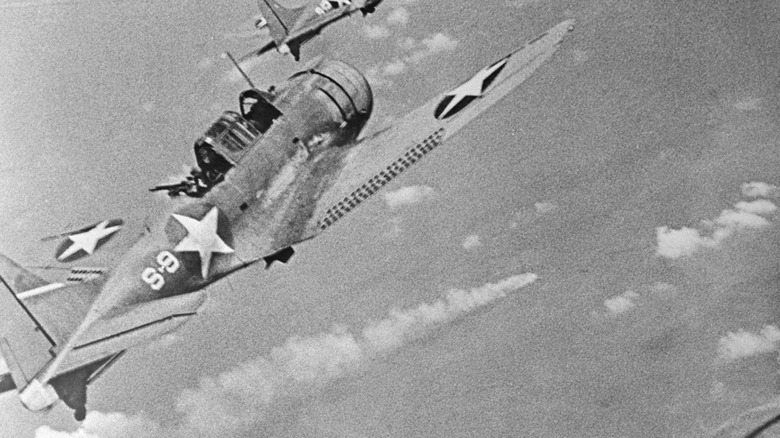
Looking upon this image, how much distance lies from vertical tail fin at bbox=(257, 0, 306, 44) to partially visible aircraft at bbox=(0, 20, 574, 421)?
18cm

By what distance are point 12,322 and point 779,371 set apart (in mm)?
2719

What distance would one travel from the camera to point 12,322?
2256 mm

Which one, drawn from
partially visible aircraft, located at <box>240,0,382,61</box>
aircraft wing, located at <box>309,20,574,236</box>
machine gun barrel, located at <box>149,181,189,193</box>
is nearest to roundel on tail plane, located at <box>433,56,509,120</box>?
aircraft wing, located at <box>309,20,574,236</box>

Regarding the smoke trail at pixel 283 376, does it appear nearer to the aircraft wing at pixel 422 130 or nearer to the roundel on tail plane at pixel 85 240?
the aircraft wing at pixel 422 130

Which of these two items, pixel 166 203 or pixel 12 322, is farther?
pixel 166 203

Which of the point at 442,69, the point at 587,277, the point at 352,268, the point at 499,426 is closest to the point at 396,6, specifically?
the point at 442,69

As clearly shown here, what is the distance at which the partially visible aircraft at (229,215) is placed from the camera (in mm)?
2258

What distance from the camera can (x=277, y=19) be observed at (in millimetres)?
2754

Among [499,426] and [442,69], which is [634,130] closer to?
[442,69]

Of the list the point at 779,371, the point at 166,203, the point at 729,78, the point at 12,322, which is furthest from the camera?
the point at 729,78

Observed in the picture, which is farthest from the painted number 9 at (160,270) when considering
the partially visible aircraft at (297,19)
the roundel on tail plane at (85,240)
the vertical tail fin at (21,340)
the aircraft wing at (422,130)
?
the partially visible aircraft at (297,19)

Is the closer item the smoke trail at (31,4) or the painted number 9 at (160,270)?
the painted number 9 at (160,270)

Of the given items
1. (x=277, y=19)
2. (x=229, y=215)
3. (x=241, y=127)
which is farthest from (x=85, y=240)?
(x=277, y=19)

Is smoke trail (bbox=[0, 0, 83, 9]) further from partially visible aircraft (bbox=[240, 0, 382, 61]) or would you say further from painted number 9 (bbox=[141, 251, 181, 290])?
painted number 9 (bbox=[141, 251, 181, 290])
